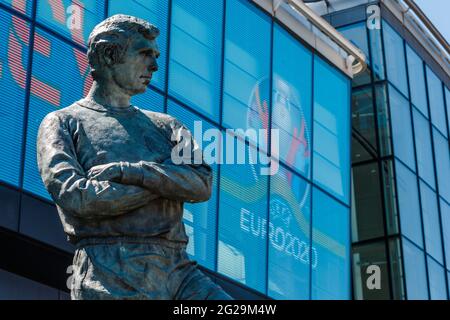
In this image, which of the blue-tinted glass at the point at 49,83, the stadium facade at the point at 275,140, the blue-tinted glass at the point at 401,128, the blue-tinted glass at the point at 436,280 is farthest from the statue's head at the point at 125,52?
the blue-tinted glass at the point at 436,280

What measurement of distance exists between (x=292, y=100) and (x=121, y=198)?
2171 centimetres

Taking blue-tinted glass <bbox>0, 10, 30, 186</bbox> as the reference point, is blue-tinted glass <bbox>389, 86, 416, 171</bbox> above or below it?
above

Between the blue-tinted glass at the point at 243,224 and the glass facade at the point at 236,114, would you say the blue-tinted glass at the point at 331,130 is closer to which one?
the glass facade at the point at 236,114

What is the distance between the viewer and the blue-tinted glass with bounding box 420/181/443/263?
112ft

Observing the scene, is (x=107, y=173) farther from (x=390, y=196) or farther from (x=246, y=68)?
(x=390, y=196)

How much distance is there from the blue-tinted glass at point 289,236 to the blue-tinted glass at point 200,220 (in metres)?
2.11

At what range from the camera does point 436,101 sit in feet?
124

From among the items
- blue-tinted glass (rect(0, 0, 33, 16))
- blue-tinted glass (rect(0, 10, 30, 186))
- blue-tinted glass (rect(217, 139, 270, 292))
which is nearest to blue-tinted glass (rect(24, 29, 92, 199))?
blue-tinted glass (rect(0, 10, 30, 186))

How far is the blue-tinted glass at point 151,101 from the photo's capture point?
2224cm

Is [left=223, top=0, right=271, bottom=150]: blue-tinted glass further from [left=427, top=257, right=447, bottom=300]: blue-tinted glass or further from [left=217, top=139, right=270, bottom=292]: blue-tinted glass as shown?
[left=427, top=257, right=447, bottom=300]: blue-tinted glass

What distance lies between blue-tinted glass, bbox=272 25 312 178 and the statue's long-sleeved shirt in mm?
19606

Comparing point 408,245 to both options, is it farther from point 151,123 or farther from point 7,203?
point 151,123
